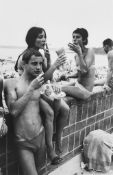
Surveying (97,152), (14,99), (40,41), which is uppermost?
(40,41)

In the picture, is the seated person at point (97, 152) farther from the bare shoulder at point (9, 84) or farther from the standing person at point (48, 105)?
the bare shoulder at point (9, 84)

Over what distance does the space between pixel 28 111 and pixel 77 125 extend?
64.4 inches

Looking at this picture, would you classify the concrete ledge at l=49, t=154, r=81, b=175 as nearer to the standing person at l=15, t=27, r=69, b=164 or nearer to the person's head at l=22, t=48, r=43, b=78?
the standing person at l=15, t=27, r=69, b=164

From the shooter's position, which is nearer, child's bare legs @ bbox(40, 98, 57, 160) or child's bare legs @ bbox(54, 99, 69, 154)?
child's bare legs @ bbox(40, 98, 57, 160)

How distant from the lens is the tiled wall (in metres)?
2.96

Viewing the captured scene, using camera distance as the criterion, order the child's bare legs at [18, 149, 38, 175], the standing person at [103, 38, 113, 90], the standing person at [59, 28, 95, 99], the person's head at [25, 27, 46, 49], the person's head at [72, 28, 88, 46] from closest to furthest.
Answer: the child's bare legs at [18, 149, 38, 175] → the person's head at [25, 27, 46, 49] → the standing person at [59, 28, 95, 99] → the person's head at [72, 28, 88, 46] → the standing person at [103, 38, 113, 90]

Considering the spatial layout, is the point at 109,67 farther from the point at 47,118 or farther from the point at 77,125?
the point at 47,118

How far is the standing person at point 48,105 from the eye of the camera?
10.2ft

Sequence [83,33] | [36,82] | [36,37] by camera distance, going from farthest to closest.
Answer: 1. [83,33]
2. [36,37]
3. [36,82]

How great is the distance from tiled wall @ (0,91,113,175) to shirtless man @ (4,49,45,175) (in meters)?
0.14

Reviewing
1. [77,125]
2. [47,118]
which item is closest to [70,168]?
[77,125]

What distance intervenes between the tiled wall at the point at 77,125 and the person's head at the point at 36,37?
83cm

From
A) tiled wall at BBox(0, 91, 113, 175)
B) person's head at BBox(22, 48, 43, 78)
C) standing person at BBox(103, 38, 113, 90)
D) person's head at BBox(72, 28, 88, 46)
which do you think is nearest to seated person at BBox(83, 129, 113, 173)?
tiled wall at BBox(0, 91, 113, 175)

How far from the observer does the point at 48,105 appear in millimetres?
3105
